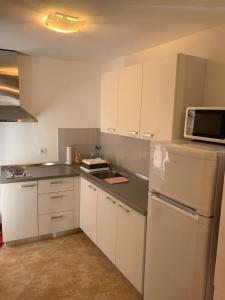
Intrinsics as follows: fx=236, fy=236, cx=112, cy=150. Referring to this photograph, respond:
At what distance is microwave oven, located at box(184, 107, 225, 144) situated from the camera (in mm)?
1570

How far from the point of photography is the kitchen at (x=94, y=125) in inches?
73.2

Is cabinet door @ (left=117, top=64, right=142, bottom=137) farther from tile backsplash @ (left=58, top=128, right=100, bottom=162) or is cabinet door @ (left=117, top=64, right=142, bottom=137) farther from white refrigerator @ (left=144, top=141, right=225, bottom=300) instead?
tile backsplash @ (left=58, top=128, right=100, bottom=162)

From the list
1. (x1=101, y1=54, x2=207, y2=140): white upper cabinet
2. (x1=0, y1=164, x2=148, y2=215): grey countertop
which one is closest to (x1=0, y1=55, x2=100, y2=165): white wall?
(x1=0, y1=164, x2=148, y2=215): grey countertop

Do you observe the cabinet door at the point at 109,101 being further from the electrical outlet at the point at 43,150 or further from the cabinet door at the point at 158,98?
the electrical outlet at the point at 43,150

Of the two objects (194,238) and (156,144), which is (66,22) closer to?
(156,144)

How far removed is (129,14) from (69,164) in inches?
88.2

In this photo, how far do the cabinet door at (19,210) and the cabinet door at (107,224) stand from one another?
2.76ft

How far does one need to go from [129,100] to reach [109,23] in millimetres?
798

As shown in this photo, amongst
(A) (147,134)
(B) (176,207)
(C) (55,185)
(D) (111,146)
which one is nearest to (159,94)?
(A) (147,134)

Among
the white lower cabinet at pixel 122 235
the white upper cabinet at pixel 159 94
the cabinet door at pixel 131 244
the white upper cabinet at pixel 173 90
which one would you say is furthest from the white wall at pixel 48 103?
the cabinet door at pixel 131 244

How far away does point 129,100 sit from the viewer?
2473 millimetres

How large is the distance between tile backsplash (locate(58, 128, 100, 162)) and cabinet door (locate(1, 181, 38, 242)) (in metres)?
0.81

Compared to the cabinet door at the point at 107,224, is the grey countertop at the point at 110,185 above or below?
above

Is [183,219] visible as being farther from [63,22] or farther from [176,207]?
[63,22]
